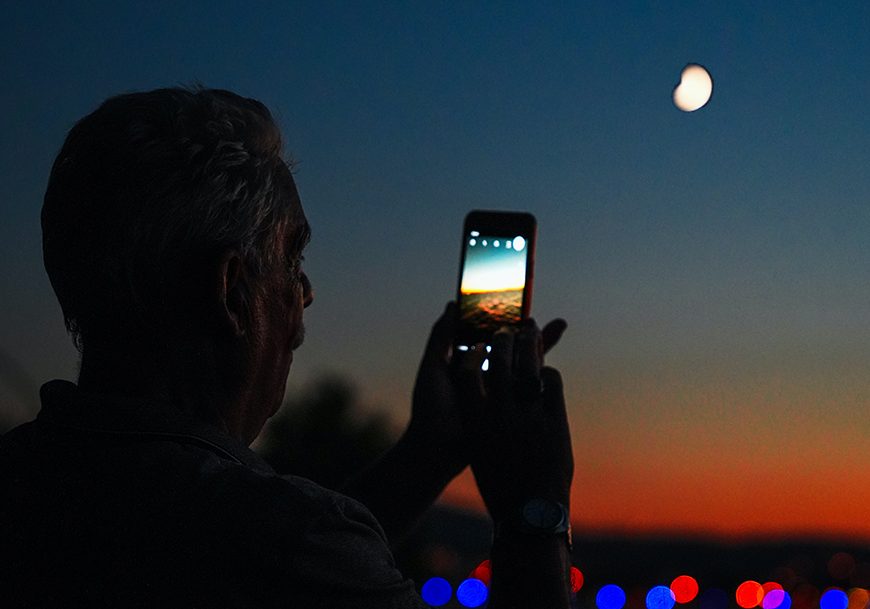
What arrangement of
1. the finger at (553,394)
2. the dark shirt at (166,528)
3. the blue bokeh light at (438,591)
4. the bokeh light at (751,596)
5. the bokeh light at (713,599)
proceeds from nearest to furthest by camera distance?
the dark shirt at (166,528) → the finger at (553,394) → the blue bokeh light at (438,591) → the bokeh light at (751,596) → the bokeh light at (713,599)

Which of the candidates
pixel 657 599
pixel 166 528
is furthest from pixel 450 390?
pixel 657 599

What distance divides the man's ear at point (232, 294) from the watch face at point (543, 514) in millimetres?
604

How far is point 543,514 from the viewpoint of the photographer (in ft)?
7.28

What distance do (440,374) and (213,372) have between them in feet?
3.88

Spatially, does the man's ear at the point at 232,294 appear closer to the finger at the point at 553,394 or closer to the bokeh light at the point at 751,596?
the finger at the point at 553,394

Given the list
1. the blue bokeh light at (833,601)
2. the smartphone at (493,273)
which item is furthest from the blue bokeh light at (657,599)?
the smartphone at (493,273)

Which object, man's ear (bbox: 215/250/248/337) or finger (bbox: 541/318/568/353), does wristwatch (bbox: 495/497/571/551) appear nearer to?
man's ear (bbox: 215/250/248/337)

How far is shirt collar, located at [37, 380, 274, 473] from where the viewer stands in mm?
1929

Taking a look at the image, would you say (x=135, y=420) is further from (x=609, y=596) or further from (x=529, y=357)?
(x=609, y=596)

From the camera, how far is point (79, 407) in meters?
1.97

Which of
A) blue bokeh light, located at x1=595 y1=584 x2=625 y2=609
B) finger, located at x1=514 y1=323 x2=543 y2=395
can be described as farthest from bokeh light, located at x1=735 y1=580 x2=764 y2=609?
finger, located at x1=514 y1=323 x2=543 y2=395

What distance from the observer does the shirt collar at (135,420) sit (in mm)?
1929

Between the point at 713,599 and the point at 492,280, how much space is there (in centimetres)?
10193

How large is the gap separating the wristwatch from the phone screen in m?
0.99
